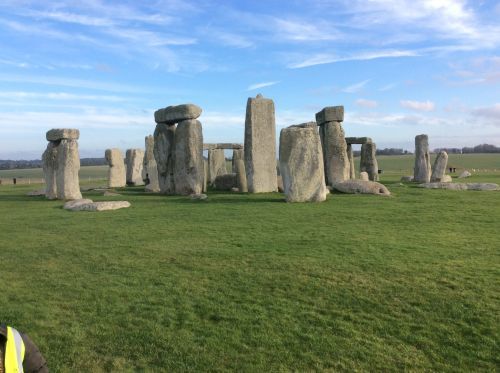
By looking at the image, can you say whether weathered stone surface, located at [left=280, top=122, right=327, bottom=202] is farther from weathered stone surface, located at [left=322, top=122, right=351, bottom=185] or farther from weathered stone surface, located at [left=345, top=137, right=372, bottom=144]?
weathered stone surface, located at [left=345, top=137, right=372, bottom=144]

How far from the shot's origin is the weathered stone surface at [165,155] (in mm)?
18844

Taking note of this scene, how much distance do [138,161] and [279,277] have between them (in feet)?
80.2

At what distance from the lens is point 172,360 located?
408 cm

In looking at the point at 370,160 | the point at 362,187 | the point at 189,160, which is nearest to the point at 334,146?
the point at 362,187

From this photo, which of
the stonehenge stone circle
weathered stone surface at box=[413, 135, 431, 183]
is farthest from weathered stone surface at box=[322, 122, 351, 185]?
the stonehenge stone circle

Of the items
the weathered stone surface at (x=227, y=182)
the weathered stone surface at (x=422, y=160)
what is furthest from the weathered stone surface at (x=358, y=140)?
the weathered stone surface at (x=227, y=182)

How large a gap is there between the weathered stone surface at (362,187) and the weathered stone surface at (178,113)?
6.06 m

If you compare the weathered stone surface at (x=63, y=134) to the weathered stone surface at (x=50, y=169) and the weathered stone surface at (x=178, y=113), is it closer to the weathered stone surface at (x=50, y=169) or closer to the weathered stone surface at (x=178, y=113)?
the weathered stone surface at (x=50, y=169)

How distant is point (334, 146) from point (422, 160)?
747 cm

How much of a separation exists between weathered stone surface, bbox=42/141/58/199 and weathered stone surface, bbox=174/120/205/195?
177 inches

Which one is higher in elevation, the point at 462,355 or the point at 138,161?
the point at 138,161

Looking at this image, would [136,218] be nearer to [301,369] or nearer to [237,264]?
[237,264]

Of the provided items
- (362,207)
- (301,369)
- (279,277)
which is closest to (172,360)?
(301,369)

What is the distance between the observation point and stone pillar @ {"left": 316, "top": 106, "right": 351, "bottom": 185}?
63.1 ft
